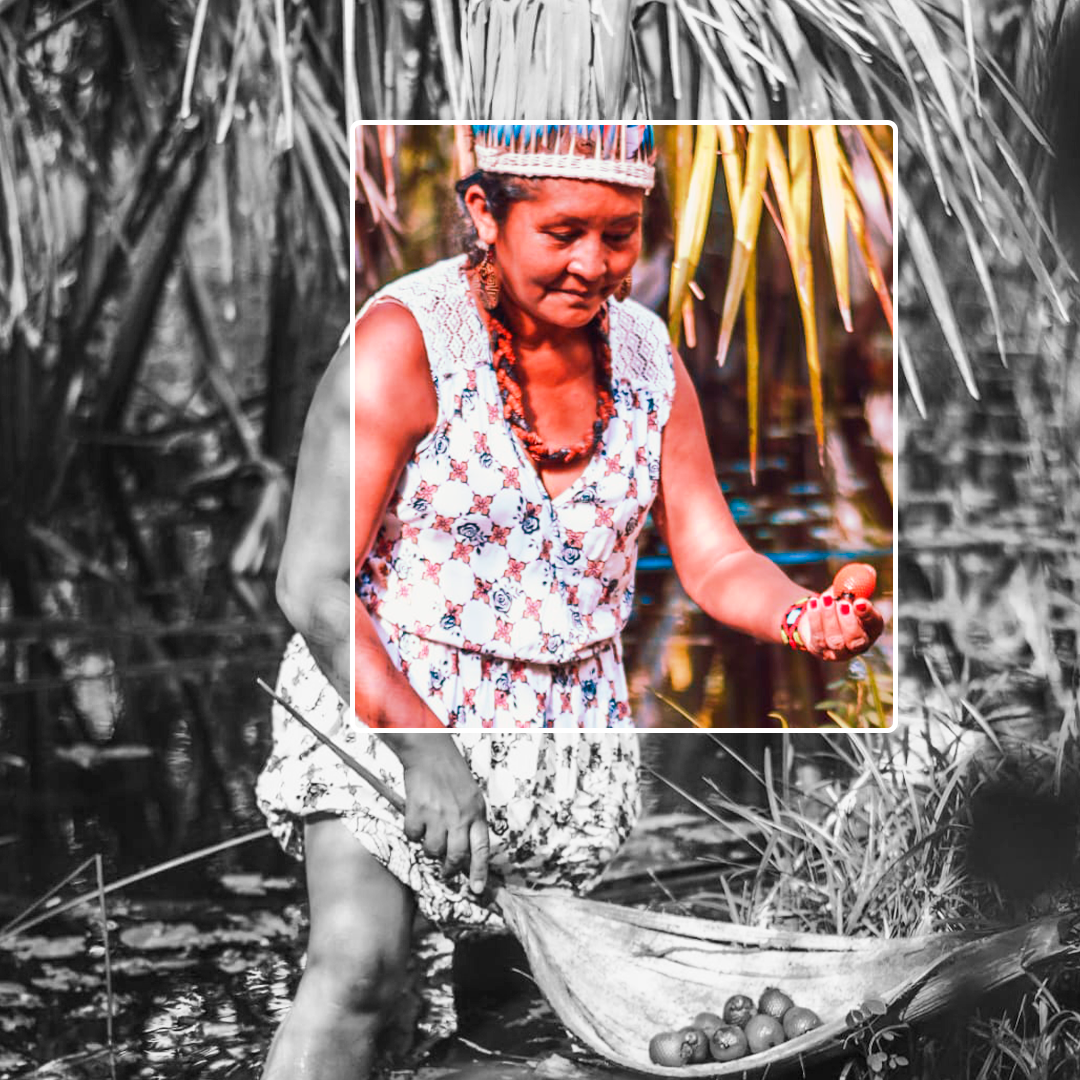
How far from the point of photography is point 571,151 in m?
2.26

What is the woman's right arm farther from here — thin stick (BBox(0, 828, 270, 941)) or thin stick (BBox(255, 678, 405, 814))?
thin stick (BBox(0, 828, 270, 941))

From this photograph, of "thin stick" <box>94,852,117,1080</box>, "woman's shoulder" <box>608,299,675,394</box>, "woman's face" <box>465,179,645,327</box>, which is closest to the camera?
"woman's face" <box>465,179,645,327</box>

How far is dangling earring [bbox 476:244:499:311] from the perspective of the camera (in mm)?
2275

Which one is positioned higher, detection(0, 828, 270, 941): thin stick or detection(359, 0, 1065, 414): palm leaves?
detection(359, 0, 1065, 414): palm leaves

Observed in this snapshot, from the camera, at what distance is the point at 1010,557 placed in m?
2.61

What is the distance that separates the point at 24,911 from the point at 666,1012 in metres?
1.02

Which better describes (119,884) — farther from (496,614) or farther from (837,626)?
(837,626)

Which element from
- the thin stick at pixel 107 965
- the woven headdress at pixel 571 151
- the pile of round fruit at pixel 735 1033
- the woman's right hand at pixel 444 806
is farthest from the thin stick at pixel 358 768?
the woven headdress at pixel 571 151

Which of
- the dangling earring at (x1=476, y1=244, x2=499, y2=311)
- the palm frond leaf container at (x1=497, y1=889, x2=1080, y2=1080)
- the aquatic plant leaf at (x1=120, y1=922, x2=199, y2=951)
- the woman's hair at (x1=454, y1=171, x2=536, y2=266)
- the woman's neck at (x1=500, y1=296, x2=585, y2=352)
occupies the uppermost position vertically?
the woman's hair at (x1=454, y1=171, x2=536, y2=266)

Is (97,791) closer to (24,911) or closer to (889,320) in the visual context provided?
(24,911)

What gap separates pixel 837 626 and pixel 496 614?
0.50 m

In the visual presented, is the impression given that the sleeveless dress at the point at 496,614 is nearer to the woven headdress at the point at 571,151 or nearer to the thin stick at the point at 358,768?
A: the thin stick at the point at 358,768

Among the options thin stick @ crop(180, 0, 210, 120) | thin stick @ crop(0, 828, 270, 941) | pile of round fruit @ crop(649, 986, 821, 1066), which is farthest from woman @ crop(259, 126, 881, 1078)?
thin stick @ crop(180, 0, 210, 120)

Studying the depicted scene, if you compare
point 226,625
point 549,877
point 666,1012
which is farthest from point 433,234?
point 666,1012
